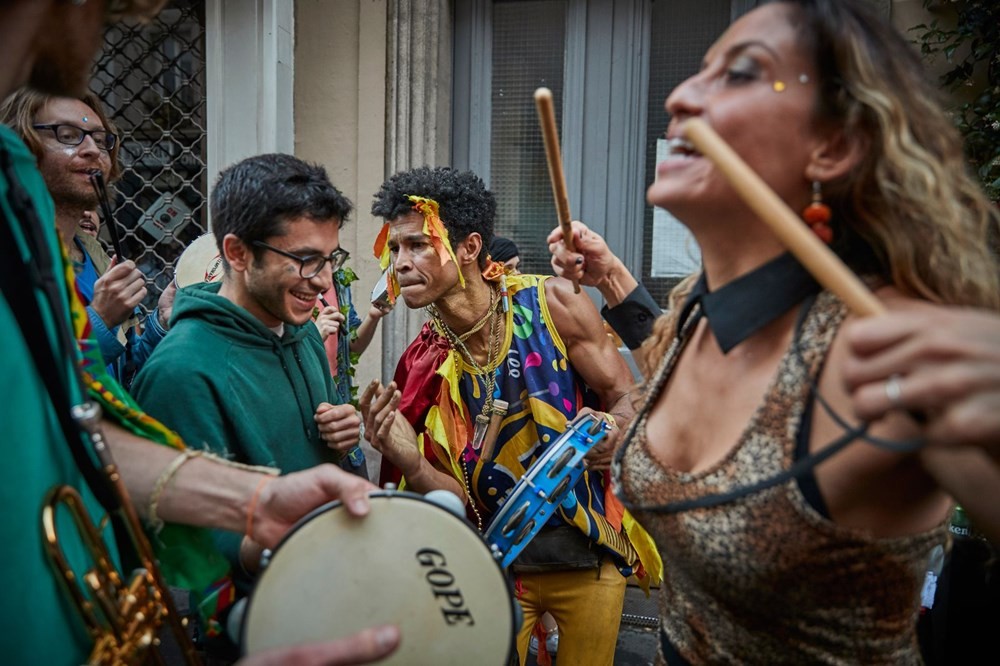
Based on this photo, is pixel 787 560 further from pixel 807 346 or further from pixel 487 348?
pixel 487 348

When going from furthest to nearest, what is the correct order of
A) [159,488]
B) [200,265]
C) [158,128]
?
[158,128], [200,265], [159,488]

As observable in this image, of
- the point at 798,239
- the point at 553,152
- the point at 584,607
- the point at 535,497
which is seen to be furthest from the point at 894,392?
the point at 584,607

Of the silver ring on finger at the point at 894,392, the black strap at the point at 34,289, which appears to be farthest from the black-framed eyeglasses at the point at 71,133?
Answer: the silver ring on finger at the point at 894,392

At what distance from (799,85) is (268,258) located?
5.77ft

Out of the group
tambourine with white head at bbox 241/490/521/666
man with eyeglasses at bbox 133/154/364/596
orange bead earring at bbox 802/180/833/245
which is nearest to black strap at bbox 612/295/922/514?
orange bead earring at bbox 802/180/833/245

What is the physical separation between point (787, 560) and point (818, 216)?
58cm

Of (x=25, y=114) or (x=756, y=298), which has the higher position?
(x=25, y=114)

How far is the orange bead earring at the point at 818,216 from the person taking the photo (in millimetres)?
1277

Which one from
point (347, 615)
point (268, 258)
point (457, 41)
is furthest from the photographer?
point (457, 41)

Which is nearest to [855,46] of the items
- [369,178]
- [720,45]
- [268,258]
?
[720,45]

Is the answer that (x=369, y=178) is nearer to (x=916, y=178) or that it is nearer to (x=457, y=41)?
(x=457, y=41)

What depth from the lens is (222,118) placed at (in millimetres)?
4863

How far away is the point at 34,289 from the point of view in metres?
1.33

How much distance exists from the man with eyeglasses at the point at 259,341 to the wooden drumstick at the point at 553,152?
1.01m
